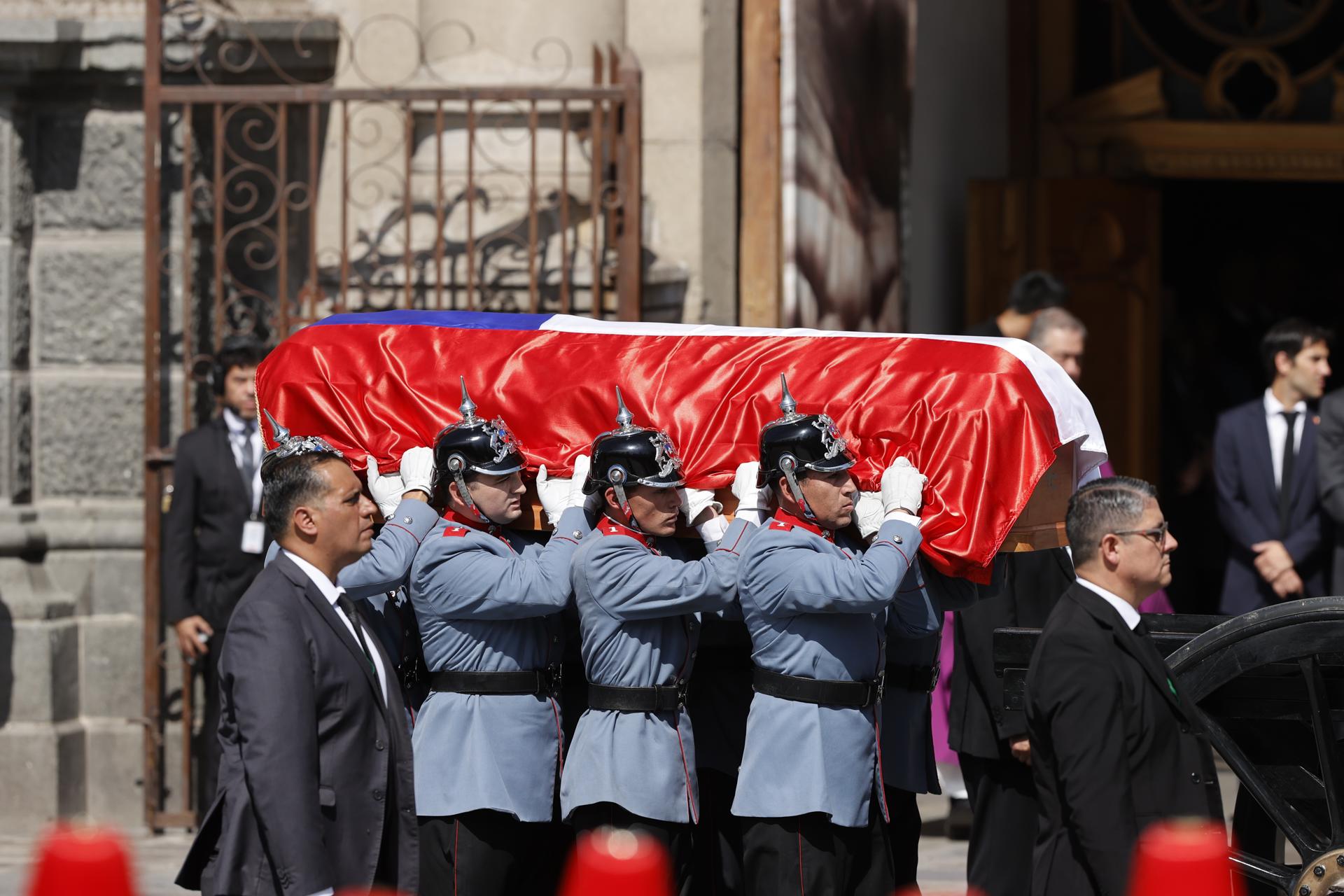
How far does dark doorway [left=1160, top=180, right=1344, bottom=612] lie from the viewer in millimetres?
10195

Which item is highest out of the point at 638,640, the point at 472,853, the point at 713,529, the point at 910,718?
the point at 713,529

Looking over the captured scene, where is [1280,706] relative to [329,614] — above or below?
below

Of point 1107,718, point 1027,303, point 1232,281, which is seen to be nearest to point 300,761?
point 1107,718

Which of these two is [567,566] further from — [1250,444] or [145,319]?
[1250,444]

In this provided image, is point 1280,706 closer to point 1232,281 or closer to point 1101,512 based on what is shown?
point 1101,512

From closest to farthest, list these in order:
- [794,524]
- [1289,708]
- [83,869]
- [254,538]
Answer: [83,869] → [1289,708] → [794,524] → [254,538]

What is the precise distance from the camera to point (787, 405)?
4.79m

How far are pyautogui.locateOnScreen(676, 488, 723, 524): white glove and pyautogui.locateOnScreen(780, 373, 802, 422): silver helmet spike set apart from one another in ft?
0.96

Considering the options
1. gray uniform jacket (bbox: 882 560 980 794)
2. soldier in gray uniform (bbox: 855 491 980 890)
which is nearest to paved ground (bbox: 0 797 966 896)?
soldier in gray uniform (bbox: 855 491 980 890)

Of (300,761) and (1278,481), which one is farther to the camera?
(1278,481)

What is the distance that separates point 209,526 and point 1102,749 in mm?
3848

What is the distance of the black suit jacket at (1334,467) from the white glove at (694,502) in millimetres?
2919

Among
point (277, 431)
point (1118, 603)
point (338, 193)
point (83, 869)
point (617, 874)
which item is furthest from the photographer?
point (338, 193)

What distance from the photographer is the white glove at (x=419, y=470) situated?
200 inches
